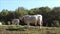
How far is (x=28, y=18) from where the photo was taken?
75.2ft

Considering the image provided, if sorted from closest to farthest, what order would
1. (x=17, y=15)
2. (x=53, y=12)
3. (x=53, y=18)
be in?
(x=53, y=18) → (x=53, y=12) → (x=17, y=15)

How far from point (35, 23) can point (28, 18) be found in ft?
12.4

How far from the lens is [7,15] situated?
4053cm

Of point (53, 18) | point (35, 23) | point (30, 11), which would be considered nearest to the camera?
point (35, 23)

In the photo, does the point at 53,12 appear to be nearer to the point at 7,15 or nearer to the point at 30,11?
the point at 30,11

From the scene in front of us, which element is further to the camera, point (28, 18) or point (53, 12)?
point (53, 12)

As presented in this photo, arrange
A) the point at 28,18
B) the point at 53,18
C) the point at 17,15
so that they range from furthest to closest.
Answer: the point at 17,15 → the point at 53,18 → the point at 28,18

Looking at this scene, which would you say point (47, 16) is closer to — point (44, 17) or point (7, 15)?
point (44, 17)

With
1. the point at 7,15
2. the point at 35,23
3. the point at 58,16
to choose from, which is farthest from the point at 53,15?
the point at 7,15

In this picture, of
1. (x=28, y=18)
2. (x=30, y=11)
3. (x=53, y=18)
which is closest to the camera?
(x=28, y=18)

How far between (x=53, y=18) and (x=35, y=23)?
24.2 feet

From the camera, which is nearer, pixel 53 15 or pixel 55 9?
pixel 53 15

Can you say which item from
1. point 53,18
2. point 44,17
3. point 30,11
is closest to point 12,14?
point 30,11

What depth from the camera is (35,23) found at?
86.8 ft
